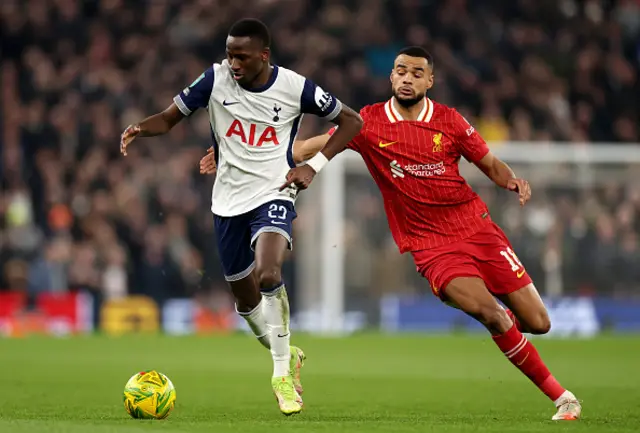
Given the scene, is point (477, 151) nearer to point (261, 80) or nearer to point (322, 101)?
point (322, 101)

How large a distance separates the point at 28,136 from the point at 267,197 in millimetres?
14321

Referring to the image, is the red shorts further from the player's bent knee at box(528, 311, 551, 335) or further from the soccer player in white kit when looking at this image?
the soccer player in white kit

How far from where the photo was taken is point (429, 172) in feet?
30.5

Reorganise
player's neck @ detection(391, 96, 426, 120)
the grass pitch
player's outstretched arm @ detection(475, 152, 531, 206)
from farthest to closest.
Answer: player's neck @ detection(391, 96, 426, 120) → player's outstretched arm @ detection(475, 152, 531, 206) → the grass pitch

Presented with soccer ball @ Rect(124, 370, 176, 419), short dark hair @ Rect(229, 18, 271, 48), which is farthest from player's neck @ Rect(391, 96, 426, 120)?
soccer ball @ Rect(124, 370, 176, 419)

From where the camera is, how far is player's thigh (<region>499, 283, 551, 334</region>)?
360 inches

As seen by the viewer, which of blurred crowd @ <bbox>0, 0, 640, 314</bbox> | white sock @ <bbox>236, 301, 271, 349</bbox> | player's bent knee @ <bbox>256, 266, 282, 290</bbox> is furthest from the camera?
blurred crowd @ <bbox>0, 0, 640, 314</bbox>

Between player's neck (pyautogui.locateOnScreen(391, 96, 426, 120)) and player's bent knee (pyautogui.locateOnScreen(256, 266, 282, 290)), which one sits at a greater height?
player's neck (pyautogui.locateOnScreen(391, 96, 426, 120))

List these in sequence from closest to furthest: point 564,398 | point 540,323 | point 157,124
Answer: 1. point 564,398
2. point 157,124
3. point 540,323

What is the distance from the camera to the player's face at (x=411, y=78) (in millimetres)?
9320

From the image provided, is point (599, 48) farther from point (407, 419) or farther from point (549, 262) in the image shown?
point (407, 419)

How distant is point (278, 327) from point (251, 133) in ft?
4.59

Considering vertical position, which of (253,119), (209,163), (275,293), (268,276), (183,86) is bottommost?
(275,293)

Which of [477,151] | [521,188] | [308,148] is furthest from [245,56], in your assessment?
[521,188]
